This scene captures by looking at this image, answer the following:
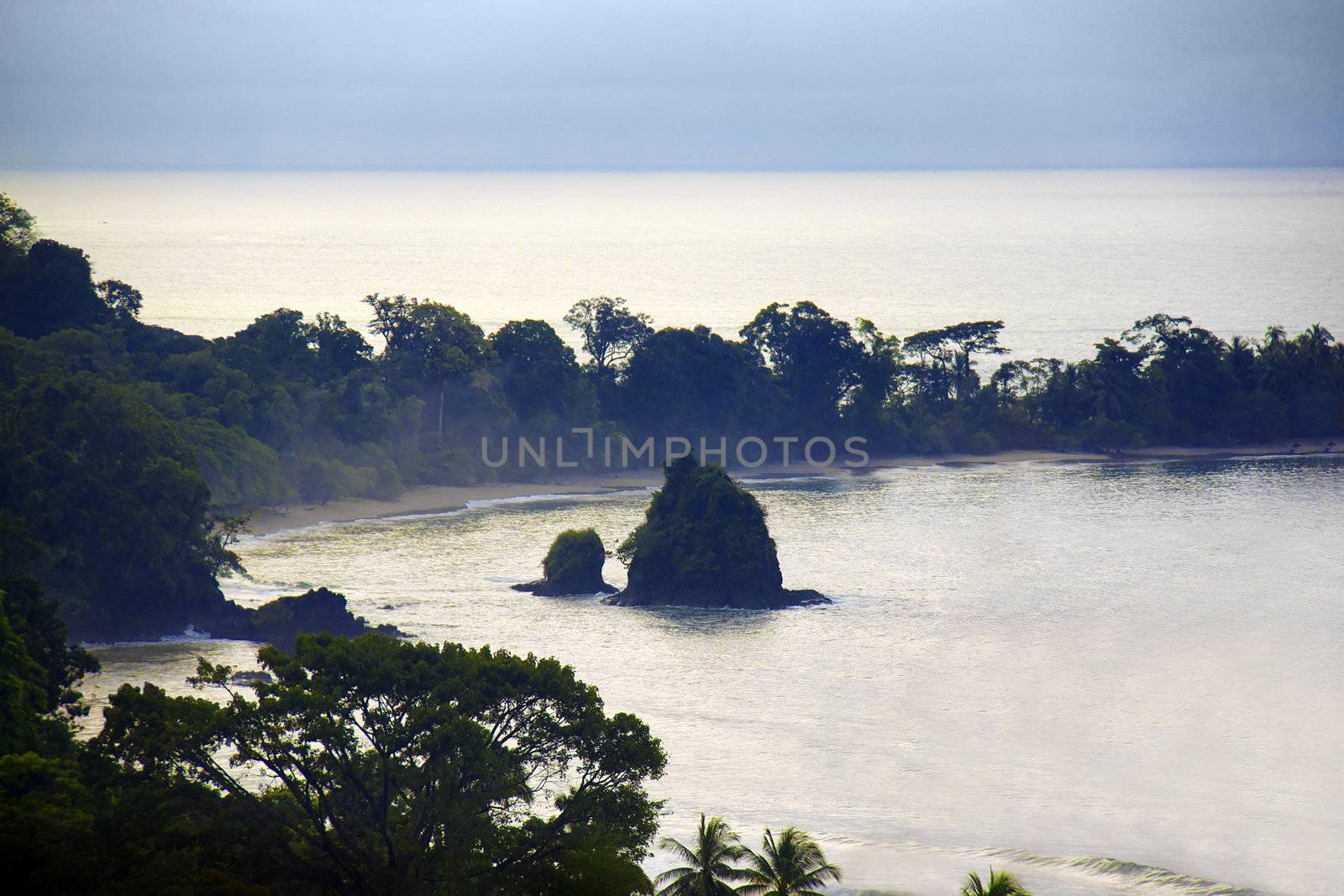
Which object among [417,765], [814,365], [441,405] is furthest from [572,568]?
[814,365]

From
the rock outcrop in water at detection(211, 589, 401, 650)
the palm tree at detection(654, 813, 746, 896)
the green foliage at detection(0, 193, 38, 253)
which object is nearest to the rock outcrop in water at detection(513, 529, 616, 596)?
the rock outcrop in water at detection(211, 589, 401, 650)

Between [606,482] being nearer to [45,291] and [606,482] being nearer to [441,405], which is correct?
[441,405]

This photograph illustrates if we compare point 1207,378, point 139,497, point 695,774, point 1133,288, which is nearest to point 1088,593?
point 695,774

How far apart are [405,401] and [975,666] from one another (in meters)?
37.5

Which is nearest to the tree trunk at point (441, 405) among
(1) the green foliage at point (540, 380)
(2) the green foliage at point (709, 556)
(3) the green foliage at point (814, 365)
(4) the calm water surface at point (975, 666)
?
(1) the green foliage at point (540, 380)

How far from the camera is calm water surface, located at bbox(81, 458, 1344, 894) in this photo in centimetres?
3203

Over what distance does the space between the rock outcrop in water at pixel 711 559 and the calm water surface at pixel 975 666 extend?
133 centimetres

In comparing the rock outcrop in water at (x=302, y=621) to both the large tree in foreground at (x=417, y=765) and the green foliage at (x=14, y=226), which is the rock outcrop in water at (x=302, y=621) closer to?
the large tree in foreground at (x=417, y=765)

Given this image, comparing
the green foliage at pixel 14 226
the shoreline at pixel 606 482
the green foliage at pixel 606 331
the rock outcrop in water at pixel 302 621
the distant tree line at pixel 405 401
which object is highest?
the green foliage at pixel 14 226

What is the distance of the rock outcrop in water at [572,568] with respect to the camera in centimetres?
5288

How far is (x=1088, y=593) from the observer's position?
5353cm

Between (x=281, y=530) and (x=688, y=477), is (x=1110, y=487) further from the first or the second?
(x=281, y=530)

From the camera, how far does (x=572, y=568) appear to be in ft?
174

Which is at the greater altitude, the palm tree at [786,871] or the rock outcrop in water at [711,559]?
the rock outcrop in water at [711,559]
